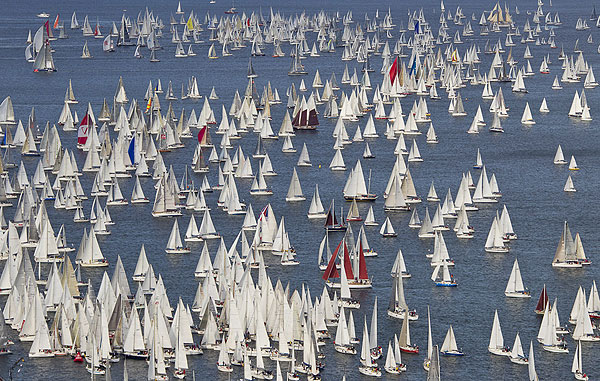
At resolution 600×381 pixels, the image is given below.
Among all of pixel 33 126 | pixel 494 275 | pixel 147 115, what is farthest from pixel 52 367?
pixel 147 115

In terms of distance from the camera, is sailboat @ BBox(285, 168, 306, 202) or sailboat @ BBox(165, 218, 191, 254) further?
sailboat @ BBox(285, 168, 306, 202)

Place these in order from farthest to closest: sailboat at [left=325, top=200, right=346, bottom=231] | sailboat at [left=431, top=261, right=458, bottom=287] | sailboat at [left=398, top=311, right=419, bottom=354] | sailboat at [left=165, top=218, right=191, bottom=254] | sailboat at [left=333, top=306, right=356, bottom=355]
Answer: sailboat at [left=325, top=200, right=346, bottom=231]
sailboat at [left=165, top=218, right=191, bottom=254]
sailboat at [left=431, top=261, right=458, bottom=287]
sailboat at [left=398, top=311, right=419, bottom=354]
sailboat at [left=333, top=306, right=356, bottom=355]

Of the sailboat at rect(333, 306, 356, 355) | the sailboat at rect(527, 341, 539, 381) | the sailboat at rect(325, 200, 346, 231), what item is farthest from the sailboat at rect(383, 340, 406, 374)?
the sailboat at rect(325, 200, 346, 231)

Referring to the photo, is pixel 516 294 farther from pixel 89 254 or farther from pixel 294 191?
pixel 294 191

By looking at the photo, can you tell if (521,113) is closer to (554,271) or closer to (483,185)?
(483,185)

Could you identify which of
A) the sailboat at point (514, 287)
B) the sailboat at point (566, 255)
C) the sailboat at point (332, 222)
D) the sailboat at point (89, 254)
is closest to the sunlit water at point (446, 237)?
the sailboat at point (514, 287)

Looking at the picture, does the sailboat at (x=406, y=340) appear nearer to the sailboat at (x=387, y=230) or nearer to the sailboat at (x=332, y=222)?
the sailboat at (x=387, y=230)

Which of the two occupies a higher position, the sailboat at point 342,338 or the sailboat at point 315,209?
the sailboat at point 315,209

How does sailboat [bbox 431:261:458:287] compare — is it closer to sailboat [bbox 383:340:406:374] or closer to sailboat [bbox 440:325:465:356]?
sailboat [bbox 440:325:465:356]
